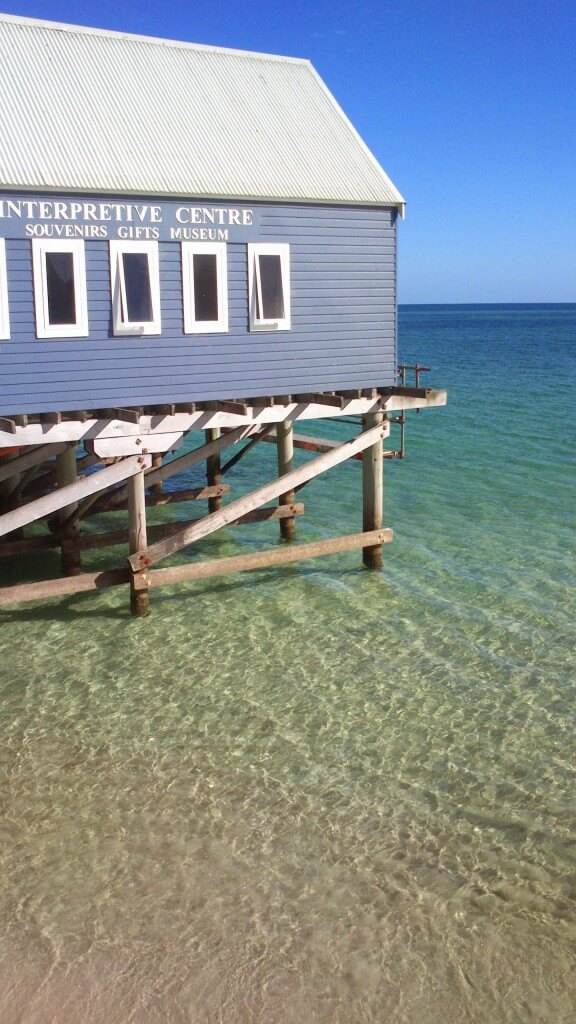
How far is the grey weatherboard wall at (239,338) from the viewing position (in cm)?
1225

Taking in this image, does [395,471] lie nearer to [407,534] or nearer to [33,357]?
[407,534]

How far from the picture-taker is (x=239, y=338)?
44.9 ft

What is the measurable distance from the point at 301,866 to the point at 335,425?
89.0ft

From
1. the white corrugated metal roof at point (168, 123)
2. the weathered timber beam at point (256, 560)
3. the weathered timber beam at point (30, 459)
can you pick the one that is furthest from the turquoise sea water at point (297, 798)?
Answer: the white corrugated metal roof at point (168, 123)

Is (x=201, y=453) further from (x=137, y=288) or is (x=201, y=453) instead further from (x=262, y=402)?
(x=137, y=288)

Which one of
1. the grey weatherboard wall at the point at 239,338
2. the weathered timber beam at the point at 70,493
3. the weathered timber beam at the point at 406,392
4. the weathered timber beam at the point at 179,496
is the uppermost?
the grey weatherboard wall at the point at 239,338

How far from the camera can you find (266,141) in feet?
47.3

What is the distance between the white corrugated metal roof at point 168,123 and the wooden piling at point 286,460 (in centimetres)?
447

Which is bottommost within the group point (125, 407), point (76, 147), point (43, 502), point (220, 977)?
point (220, 977)

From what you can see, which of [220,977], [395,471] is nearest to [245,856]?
[220,977]

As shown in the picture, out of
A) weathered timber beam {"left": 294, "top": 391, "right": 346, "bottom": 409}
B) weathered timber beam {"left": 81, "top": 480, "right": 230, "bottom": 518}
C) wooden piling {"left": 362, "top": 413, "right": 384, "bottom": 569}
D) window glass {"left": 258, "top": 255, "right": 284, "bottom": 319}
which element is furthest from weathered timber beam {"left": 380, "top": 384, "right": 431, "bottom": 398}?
weathered timber beam {"left": 81, "top": 480, "right": 230, "bottom": 518}

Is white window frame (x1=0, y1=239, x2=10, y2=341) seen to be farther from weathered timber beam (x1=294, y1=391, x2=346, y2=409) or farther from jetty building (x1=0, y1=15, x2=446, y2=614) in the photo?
weathered timber beam (x1=294, y1=391, x2=346, y2=409)

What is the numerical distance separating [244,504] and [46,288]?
422 centimetres

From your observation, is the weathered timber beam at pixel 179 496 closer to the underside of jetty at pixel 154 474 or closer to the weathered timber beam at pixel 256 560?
the underside of jetty at pixel 154 474
